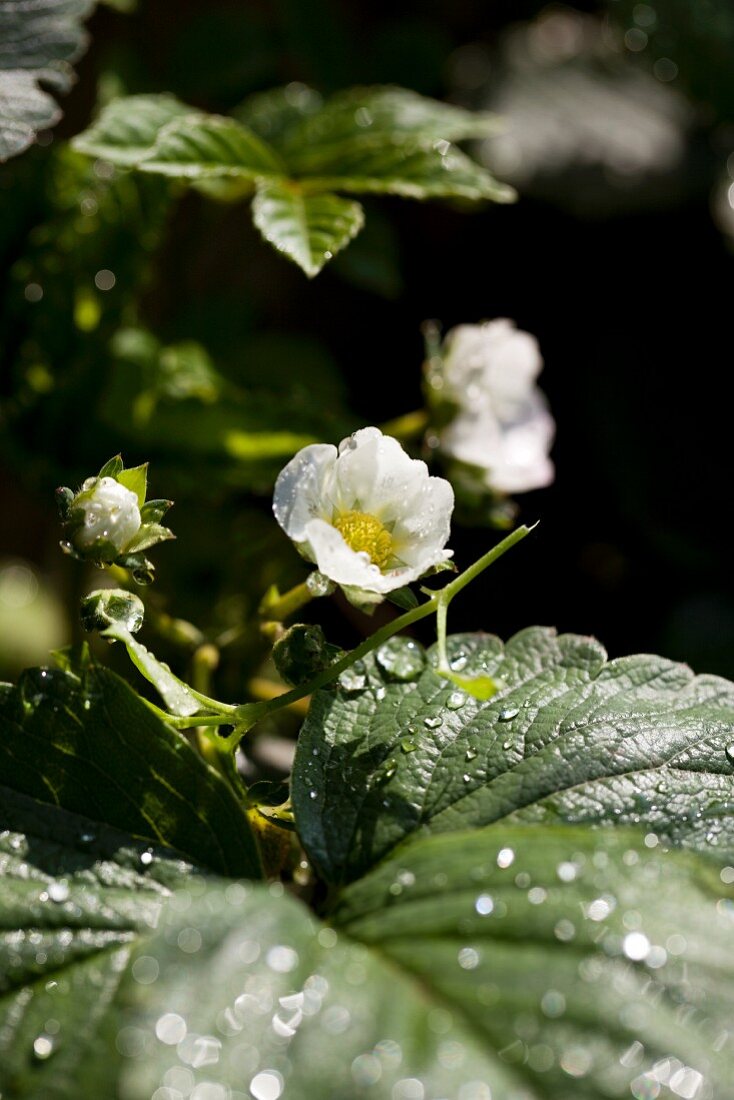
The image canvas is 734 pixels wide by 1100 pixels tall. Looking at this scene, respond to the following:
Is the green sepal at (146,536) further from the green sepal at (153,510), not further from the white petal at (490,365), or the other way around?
the white petal at (490,365)

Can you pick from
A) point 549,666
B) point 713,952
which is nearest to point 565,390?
point 549,666

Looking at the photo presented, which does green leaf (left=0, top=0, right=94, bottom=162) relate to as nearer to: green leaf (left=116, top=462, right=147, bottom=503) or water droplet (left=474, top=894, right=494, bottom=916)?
green leaf (left=116, top=462, right=147, bottom=503)

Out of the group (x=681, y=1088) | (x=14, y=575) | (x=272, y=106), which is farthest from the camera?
(x=14, y=575)

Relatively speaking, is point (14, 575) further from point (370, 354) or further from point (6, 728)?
point (6, 728)

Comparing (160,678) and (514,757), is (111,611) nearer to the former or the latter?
(160,678)

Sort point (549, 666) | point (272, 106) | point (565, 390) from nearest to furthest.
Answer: point (549, 666) → point (272, 106) → point (565, 390)

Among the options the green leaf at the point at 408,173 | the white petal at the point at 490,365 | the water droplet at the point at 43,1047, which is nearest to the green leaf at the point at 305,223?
the green leaf at the point at 408,173

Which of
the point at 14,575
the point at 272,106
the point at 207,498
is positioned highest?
the point at 272,106

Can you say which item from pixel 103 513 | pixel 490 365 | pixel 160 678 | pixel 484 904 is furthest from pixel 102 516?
pixel 490 365
